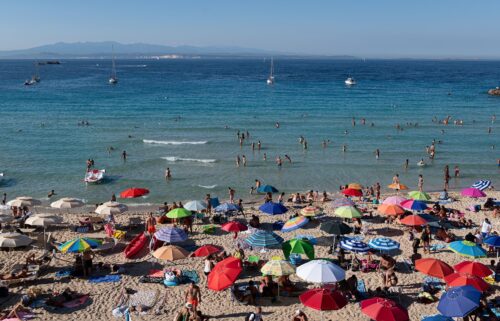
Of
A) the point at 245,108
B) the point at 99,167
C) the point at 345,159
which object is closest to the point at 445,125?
the point at 345,159

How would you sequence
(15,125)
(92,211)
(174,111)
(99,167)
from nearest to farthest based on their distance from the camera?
(92,211) < (99,167) < (15,125) < (174,111)

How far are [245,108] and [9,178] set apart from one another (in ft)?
110

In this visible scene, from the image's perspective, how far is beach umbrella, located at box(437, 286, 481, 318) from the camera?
10875mm

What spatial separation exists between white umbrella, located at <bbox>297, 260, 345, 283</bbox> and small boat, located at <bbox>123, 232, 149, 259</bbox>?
6.68 m

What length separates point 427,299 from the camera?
1378 cm

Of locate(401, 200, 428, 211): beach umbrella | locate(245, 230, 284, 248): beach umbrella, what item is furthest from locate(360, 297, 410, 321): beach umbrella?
locate(401, 200, 428, 211): beach umbrella

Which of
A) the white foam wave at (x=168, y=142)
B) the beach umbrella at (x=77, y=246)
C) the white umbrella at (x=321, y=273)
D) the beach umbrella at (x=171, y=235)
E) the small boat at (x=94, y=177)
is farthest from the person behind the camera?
the white foam wave at (x=168, y=142)

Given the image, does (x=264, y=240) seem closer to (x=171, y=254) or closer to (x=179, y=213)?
(x=171, y=254)

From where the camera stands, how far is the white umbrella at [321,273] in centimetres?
1282

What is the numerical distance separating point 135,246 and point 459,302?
36.1 ft

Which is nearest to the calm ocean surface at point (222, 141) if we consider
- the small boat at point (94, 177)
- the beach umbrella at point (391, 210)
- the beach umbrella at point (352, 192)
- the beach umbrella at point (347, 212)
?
the small boat at point (94, 177)

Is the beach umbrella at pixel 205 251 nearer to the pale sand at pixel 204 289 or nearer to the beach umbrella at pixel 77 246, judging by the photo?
the pale sand at pixel 204 289

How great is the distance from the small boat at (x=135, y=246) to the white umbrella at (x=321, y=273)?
6682mm

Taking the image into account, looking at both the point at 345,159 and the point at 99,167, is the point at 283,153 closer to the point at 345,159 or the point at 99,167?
the point at 345,159
